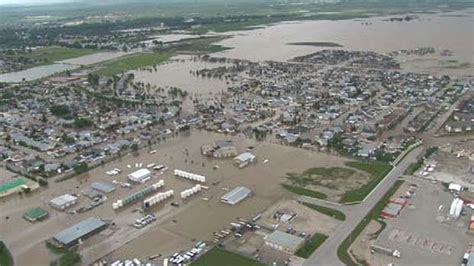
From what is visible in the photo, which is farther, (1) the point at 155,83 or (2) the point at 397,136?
(1) the point at 155,83

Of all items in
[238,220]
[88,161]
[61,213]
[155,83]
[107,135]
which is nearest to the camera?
[238,220]

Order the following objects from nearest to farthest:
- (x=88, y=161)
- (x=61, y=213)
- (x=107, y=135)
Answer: (x=61, y=213)
(x=88, y=161)
(x=107, y=135)

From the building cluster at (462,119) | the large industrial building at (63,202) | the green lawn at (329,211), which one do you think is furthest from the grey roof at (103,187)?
the building cluster at (462,119)

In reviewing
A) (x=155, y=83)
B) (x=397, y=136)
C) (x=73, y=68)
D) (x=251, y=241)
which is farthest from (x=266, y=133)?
(x=73, y=68)

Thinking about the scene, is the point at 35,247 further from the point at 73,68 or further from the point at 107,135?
the point at 73,68

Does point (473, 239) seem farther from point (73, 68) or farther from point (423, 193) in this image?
point (73, 68)

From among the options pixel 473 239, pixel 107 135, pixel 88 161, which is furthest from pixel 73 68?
pixel 473 239
